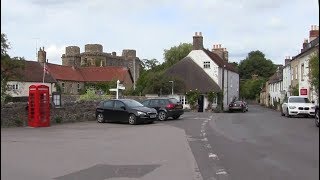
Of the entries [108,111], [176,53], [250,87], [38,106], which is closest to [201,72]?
[176,53]

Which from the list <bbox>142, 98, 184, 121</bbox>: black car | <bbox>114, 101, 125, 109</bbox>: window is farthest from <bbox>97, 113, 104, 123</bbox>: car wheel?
<bbox>142, 98, 184, 121</bbox>: black car

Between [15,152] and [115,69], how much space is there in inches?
3055

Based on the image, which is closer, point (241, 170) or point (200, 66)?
point (241, 170)

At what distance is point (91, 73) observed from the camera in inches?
3524

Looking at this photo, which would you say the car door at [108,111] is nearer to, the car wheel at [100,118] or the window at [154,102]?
the car wheel at [100,118]

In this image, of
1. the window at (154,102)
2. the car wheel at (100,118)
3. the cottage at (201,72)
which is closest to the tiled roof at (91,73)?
the cottage at (201,72)

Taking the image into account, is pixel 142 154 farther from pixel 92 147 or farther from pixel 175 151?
pixel 92 147

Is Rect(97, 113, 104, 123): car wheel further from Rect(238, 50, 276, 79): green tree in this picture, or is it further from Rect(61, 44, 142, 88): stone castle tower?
Rect(61, 44, 142, 88): stone castle tower

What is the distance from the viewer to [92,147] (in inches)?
543

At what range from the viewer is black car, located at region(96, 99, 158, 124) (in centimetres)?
2536

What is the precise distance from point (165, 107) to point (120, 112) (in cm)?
489

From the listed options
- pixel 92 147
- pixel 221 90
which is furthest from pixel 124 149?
pixel 221 90

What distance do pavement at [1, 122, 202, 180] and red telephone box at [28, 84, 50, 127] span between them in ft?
19.0

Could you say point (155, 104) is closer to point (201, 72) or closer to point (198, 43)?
point (201, 72)
